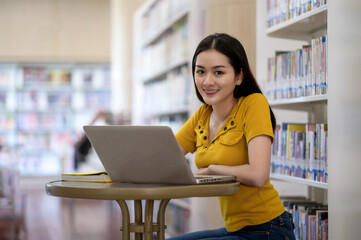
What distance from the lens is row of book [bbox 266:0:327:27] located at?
8.14ft

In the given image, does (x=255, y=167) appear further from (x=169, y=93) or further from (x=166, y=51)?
(x=166, y=51)

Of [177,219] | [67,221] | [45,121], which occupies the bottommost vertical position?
[67,221]

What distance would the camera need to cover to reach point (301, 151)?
2564 mm

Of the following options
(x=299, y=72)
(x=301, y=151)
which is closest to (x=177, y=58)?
(x=299, y=72)

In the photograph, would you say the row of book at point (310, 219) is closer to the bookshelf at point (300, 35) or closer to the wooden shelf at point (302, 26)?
the bookshelf at point (300, 35)

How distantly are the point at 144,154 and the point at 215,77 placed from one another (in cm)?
43

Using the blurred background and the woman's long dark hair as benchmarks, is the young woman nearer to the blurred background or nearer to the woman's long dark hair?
the woman's long dark hair

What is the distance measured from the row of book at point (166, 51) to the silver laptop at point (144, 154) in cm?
272

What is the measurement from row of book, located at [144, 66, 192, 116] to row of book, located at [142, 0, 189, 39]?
18.8 inches

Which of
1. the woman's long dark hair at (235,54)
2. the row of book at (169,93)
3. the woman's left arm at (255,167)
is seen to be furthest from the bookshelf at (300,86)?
the row of book at (169,93)

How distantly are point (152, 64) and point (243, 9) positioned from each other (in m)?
2.15

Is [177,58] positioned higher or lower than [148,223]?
higher

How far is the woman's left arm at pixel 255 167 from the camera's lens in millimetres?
1665

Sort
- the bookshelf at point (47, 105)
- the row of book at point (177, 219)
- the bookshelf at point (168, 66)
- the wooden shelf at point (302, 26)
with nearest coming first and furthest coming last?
the wooden shelf at point (302, 26) → the bookshelf at point (168, 66) → the row of book at point (177, 219) → the bookshelf at point (47, 105)
